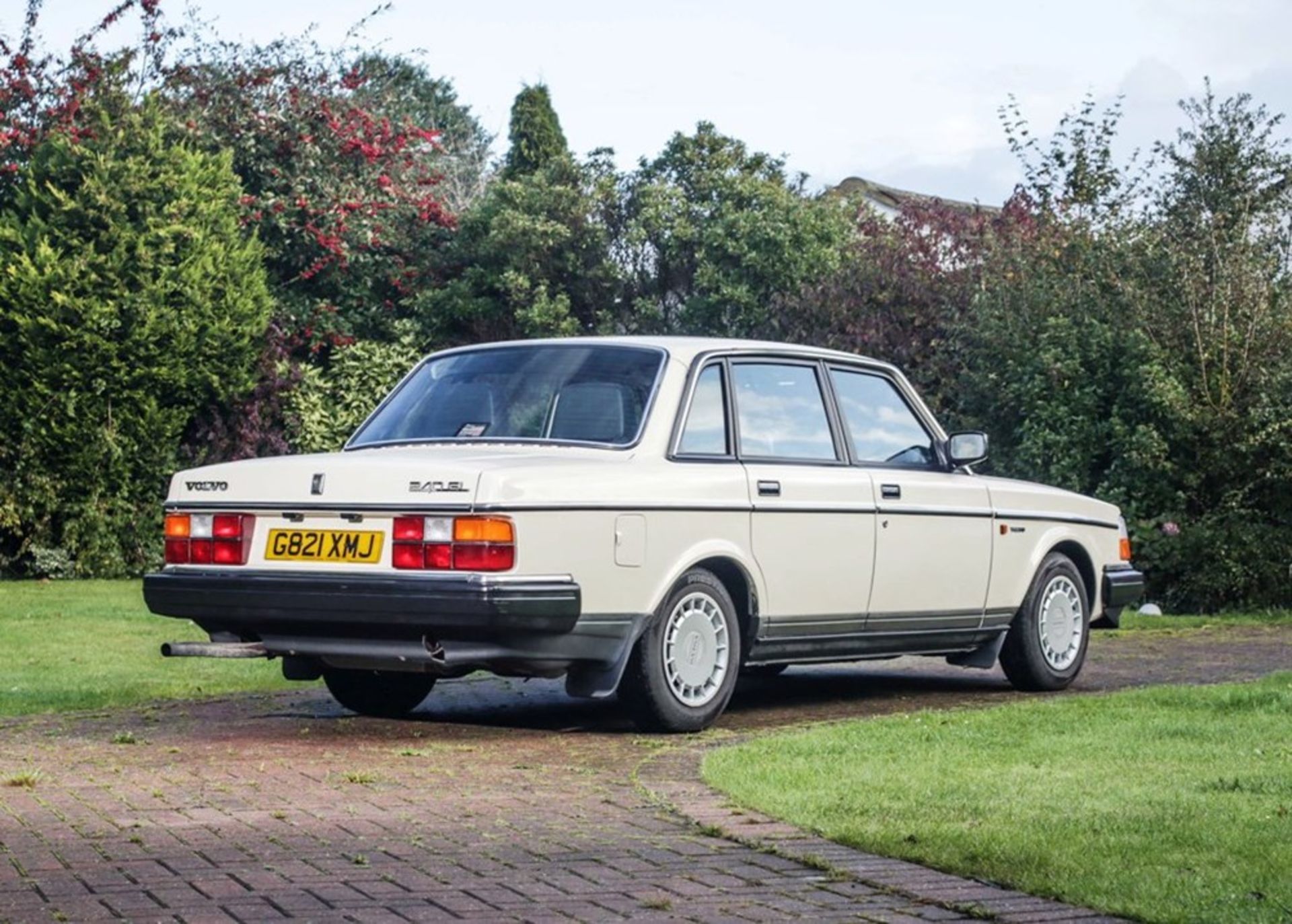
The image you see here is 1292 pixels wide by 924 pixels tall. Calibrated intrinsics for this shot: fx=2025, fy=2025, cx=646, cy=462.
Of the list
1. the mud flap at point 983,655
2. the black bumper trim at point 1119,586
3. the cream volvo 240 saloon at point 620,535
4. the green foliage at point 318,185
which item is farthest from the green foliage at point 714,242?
the cream volvo 240 saloon at point 620,535

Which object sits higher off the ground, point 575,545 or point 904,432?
point 904,432

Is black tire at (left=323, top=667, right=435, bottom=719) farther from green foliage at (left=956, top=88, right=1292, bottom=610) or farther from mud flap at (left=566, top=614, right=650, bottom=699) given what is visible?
green foliage at (left=956, top=88, right=1292, bottom=610)

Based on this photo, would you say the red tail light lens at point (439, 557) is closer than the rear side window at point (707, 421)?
Yes

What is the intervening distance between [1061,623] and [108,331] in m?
12.7

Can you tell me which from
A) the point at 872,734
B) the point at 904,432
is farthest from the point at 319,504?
the point at 904,432

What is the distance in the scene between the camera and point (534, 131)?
117ft

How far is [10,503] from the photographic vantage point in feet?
68.2

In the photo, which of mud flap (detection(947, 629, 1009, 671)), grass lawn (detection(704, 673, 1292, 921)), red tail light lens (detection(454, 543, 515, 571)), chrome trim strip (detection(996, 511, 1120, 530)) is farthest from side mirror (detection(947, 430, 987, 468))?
red tail light lens (detection(454, 543, 515, 571))

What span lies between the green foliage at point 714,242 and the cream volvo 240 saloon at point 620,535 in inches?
525

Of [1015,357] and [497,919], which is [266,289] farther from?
[497,919]

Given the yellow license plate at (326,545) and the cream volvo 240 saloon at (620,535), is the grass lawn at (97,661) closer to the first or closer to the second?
the cream volvo 240 saloon at (620,535)

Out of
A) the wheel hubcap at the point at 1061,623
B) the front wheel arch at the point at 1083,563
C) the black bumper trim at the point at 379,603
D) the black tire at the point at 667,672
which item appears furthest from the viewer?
the front wheel arch at the point at 1083,563

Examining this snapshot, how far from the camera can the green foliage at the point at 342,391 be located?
22516 mm

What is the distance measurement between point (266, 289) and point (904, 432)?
44.8ft
